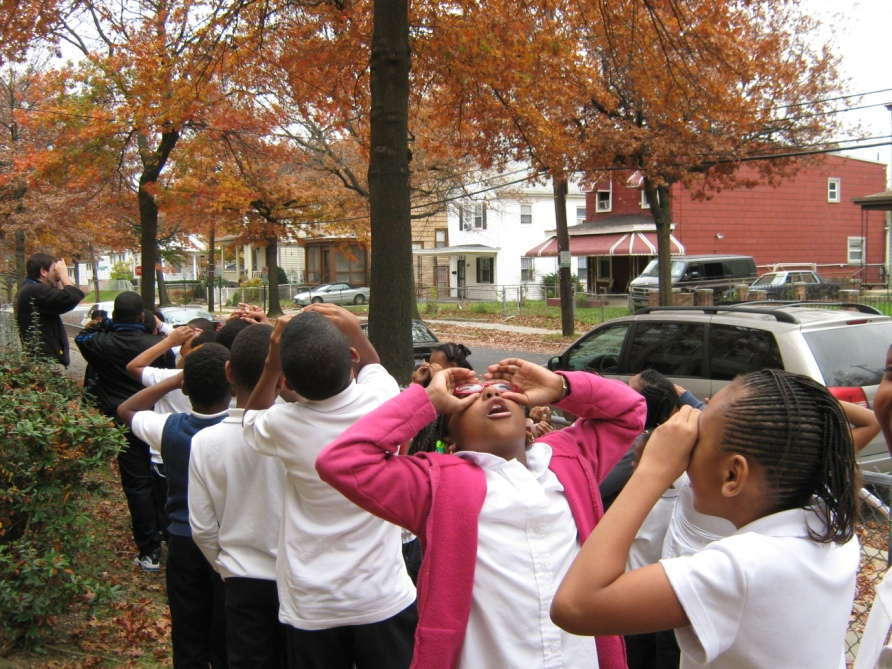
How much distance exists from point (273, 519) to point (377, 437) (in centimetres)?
118

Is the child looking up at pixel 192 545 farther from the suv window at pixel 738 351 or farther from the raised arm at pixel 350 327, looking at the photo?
the suv window at pixel 738 351

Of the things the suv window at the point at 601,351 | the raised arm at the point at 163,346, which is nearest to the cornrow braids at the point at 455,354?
the raised arm at the point at 163,346

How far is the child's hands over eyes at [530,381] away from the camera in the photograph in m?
2.32

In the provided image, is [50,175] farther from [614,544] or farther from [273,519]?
[614,544]

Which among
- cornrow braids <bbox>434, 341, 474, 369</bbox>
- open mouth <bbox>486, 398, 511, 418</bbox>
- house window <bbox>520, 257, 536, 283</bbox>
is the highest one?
house window <bbox>520, 257, 536, 283</bbox>

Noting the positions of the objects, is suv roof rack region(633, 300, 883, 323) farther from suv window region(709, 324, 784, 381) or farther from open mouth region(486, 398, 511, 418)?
open mouth region(486, 398, 511, 418)

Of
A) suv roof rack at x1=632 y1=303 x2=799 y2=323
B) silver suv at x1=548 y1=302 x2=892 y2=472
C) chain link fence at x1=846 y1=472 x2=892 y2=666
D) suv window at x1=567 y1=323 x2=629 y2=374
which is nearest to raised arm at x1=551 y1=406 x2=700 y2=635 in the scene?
chain link fence at x1=846 y1=472 x2=892 y2=666

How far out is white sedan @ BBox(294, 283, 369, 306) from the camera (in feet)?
149

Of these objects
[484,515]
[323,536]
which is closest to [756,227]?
[323,536]

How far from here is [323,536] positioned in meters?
2.67

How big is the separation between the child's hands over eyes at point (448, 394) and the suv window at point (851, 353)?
5081 millimetres

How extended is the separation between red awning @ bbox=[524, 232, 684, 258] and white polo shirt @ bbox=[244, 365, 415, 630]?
32.3m

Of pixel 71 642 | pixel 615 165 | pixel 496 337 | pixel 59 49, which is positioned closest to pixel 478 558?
pixel 71 642

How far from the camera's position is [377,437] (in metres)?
2.08
